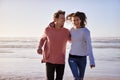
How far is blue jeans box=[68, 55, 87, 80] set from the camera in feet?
11.9

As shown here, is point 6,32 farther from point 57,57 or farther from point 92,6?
point 57,57

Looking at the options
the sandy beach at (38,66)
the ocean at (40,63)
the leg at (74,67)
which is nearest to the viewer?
the leg at (74,67)

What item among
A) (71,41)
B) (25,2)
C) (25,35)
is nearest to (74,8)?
(25,2)

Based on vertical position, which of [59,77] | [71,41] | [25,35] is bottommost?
[25,35]

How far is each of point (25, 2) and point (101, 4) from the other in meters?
1.63

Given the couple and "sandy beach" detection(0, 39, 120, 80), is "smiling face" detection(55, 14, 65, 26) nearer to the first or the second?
the couple

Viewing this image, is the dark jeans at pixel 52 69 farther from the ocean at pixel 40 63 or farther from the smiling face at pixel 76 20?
the ocean at pixel 40 63

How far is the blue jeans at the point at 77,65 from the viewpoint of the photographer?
11.9 ft

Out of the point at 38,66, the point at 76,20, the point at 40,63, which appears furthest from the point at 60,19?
the point at 40,63

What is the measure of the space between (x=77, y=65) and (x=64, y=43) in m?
0.23

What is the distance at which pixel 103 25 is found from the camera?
941 centimetres

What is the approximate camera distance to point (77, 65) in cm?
365

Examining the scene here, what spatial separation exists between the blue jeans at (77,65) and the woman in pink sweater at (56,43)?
0.09 m

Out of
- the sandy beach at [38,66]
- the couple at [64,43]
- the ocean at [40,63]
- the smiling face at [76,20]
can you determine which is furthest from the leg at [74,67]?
the ocean at [40,63]
